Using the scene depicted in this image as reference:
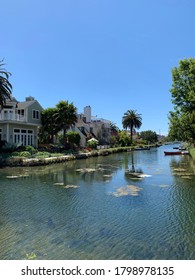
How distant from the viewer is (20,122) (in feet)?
119

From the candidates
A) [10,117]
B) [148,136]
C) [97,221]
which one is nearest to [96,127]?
[10,117]

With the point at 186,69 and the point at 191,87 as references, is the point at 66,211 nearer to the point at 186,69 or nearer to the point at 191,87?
the point at 191,87

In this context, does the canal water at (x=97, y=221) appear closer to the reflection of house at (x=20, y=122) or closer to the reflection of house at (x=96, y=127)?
the reflection of house at (x=20, y=122)

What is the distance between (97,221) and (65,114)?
32.6 m

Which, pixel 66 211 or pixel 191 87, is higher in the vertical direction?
pixel 191 87

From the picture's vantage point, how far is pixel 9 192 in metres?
14.5

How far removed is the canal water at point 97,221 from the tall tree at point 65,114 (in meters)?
25.1

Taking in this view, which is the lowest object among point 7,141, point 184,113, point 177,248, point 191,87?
point 177,248

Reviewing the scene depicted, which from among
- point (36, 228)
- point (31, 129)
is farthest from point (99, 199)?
point (31, 129)

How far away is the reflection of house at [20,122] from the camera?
35.1 metres

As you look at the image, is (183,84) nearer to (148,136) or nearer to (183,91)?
(183,91)

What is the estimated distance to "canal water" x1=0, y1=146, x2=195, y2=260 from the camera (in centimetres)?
695
